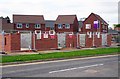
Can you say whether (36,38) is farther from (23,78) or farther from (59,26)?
(59,26)

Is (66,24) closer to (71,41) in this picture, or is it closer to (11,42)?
(71,41)

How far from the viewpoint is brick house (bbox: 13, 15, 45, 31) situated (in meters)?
72.7

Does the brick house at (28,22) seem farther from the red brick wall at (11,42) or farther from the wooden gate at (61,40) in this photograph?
the red brick wall at (11,42)

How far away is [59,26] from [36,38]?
47.3m

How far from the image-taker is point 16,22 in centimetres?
7206

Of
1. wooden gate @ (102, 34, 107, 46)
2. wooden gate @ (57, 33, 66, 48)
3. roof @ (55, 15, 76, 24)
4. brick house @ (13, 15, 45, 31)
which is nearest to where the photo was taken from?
wooden gate @ (57, 33, 66, 48)

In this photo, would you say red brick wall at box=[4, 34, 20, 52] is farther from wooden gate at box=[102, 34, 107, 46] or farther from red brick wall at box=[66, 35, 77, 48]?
wooden gate at box=[102, 34, 107, 46]

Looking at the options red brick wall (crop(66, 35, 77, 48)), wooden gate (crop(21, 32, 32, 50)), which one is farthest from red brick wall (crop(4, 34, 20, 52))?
red brick wall (crop(66, 35, 77, 48))

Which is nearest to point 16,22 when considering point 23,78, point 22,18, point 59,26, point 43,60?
point 22,18

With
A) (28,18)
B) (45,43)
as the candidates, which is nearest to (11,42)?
(45,43)

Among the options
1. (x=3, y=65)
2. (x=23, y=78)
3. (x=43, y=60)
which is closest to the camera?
(x=23, y=78)

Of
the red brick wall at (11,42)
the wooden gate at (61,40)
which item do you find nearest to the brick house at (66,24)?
the wooden gate at (61,40)

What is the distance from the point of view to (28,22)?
73938mm

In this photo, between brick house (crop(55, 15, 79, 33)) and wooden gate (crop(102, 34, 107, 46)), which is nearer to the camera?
wooden gate (crop(102, 34, 107, 46))
